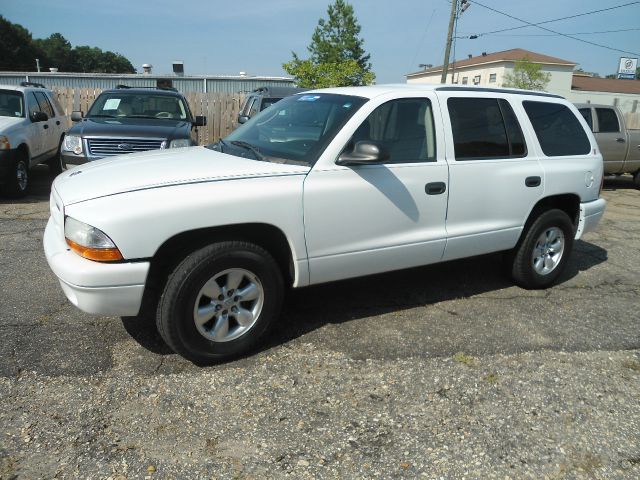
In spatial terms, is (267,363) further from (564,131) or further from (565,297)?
(564,131)

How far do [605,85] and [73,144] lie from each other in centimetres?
6483

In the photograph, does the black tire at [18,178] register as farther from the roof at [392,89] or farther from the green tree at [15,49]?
the green tree at [15,49]

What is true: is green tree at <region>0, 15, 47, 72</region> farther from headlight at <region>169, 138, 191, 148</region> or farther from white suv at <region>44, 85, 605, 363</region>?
white suv at <region>44, 85, 605, 363</region>

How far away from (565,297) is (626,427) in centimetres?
211

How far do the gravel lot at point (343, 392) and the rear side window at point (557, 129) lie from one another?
56.6 inches

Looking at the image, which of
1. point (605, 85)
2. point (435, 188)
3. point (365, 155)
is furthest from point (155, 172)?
point (605, 85)

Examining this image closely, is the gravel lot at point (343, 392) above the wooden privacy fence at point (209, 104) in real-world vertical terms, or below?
below

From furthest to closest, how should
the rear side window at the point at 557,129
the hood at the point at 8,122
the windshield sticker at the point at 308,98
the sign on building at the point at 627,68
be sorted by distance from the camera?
the sign on building at the point at 627,68, the hood at the point at 8,122, the rear side window at the point at 557,129, the windshield sticker at the point at 308,98

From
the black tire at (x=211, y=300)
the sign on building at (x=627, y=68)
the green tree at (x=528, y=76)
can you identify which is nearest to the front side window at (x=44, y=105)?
the black tire at (x=211, y=300)

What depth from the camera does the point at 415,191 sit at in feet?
12.3

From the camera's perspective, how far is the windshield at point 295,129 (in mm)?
3568

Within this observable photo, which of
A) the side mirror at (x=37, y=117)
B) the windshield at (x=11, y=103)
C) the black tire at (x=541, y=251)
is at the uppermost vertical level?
the windshield at (x=11, y=103)

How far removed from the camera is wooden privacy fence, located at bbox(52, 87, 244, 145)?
52.4 feet

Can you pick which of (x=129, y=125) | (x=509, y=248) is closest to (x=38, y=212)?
(x=129, y=125)
